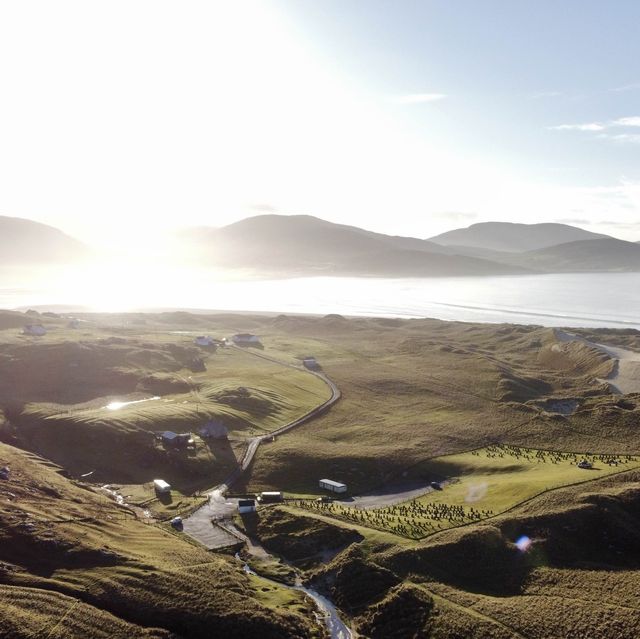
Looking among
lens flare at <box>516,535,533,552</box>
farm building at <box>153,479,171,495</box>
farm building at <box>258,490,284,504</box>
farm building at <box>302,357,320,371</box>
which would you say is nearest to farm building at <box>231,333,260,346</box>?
farm building at <box>302,357,320,371</box>

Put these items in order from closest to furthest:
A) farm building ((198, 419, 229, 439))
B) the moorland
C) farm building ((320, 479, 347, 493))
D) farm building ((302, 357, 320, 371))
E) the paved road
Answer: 1. the moorland
2. the paved road
3. farm building ((320, 479, 347, 493))
4. farm building ((198, 419, 229, 439))
5. farm building ((302, 357, 320, 371))

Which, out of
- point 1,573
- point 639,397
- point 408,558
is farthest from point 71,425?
point 639,397

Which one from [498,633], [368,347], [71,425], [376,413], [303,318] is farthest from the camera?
[303,318]

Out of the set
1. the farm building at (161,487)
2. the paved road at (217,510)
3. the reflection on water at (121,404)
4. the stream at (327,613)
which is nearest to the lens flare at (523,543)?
the stream at (327,613)

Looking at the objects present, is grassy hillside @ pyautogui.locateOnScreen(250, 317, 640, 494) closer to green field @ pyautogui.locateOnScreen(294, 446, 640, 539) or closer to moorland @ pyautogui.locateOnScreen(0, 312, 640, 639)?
moorland @ pyautogui.locateOnScreen(0, 312, 640, 639)

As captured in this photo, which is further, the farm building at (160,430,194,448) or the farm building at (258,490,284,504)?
the farm building at (160,430,194,448)

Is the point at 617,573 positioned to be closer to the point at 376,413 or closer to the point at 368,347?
the point at 376,413

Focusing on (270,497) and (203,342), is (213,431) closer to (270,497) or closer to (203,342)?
(270,497)
